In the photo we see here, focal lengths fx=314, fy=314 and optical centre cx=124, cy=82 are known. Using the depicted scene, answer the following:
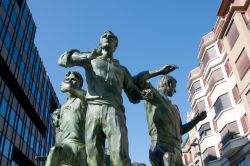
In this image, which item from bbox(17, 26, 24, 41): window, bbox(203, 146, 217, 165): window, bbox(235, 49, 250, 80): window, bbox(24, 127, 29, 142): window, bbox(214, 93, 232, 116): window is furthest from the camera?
bbox(203, 146, 217, 165): window

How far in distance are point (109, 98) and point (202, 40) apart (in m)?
35.5

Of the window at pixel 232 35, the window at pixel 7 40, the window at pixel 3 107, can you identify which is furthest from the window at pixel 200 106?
the window at pixel 7 40

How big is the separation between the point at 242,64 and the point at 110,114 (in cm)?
2366

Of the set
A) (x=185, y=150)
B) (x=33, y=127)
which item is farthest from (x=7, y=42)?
(x=185, y=150)

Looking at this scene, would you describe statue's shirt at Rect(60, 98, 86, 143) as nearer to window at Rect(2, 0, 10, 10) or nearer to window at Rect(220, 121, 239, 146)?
window at Rect(2, 0, 10, 10)

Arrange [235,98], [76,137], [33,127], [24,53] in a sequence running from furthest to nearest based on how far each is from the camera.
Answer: [33,127]
[24,53]
[235,98]
[76,137]

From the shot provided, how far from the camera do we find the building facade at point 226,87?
25.0 m

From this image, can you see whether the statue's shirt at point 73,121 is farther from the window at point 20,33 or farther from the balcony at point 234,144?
the window at point 20,33

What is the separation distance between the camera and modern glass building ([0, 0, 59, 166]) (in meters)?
26.2

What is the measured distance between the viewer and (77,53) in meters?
3.52

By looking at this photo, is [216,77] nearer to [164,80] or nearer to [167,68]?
[164,80]

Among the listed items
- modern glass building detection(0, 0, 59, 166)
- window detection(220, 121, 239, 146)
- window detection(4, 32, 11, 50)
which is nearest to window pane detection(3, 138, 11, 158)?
modern glass building detection(0, 0, 59, 166)

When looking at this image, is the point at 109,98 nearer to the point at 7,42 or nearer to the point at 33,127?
the point at 7,42

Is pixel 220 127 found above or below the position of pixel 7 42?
below
